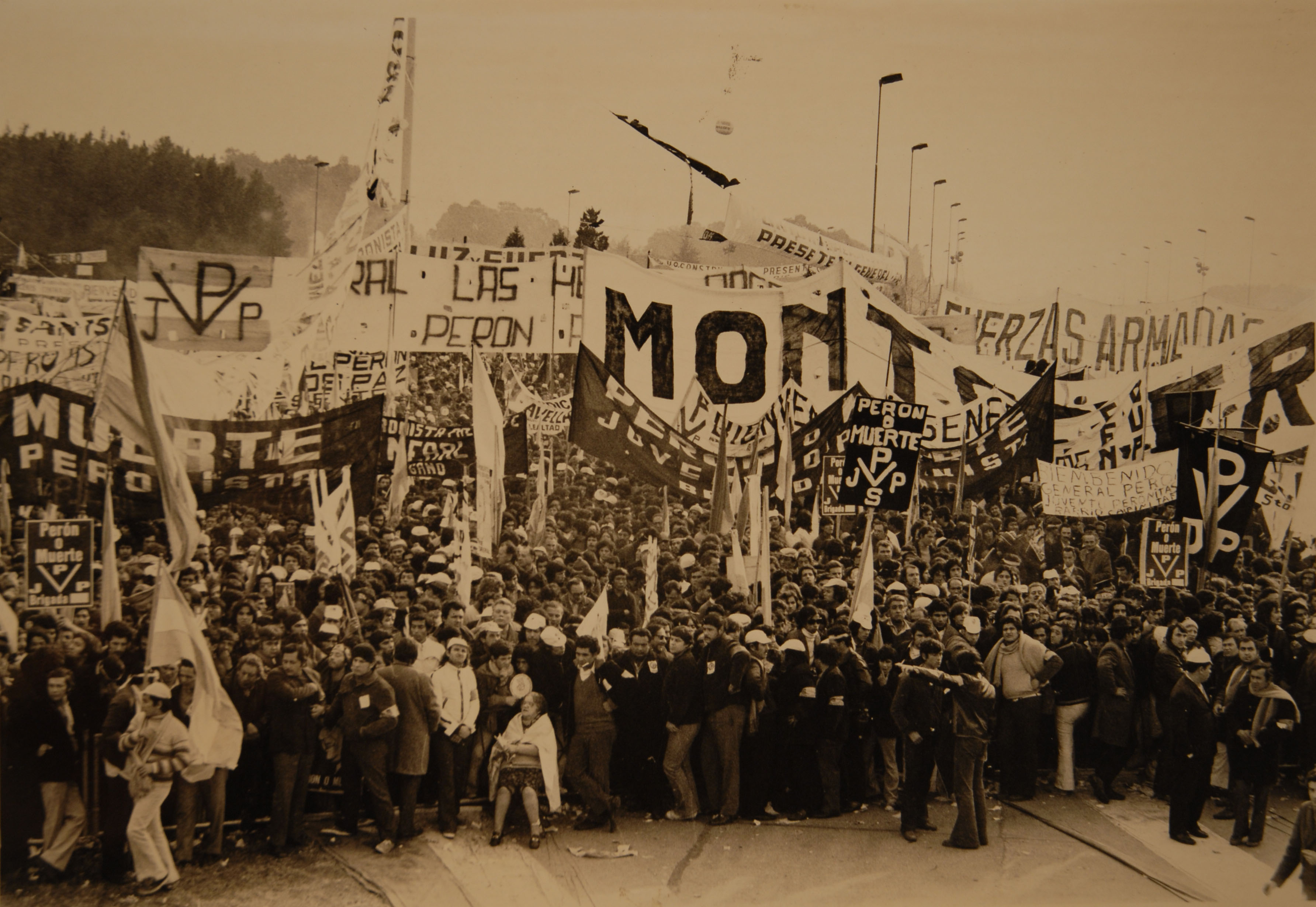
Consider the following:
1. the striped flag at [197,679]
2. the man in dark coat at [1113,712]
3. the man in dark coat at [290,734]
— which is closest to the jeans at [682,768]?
the man in dark coat at [290,734]

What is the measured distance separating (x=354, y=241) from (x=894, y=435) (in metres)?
5.03

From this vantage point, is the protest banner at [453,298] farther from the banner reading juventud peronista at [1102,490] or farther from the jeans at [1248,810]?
the jeans at [1248,810]

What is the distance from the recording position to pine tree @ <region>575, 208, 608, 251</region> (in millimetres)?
10508

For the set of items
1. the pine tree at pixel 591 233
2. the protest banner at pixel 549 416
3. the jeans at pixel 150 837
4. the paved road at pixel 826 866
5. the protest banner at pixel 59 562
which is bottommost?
the paved road at pixel 826 866

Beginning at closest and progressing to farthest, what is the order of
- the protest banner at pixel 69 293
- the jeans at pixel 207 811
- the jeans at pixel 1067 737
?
the jeans at pixel 207 811 → the jeans at pixel 1067 737 → the protest banner at pixel 69 293

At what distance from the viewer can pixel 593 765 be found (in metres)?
8.12

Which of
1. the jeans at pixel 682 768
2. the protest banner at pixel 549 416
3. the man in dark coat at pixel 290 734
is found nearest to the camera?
the man in dark coat at pixel 290 734

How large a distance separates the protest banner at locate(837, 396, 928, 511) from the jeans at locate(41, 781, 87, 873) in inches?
248

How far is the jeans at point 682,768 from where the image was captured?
8219mm

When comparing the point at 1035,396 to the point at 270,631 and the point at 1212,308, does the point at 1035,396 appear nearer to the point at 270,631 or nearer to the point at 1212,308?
the point at 1212,308

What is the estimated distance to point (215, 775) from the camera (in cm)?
732

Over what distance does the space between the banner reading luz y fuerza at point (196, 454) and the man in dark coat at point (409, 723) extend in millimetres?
1914

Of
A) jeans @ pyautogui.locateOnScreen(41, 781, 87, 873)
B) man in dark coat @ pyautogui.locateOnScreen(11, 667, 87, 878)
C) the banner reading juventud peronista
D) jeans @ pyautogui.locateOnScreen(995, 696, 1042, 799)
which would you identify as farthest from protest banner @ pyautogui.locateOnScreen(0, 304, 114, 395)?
the banner reading juventud peronista

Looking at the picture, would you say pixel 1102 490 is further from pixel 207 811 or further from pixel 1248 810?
pixel 207 811
